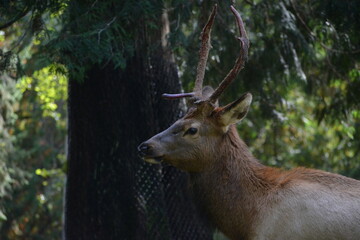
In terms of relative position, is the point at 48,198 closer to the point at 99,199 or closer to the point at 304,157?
the point at 304,157

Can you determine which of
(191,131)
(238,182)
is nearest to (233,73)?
(191,131)

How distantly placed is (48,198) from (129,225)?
38.4 ft

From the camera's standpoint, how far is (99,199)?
920 centimetres

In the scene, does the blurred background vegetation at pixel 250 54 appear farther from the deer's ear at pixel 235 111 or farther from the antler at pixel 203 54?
the deer's ear at pixel 235 111

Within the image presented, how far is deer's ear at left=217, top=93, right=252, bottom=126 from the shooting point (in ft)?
21.2

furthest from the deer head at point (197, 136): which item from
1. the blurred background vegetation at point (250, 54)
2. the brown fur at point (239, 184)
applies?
the blurred background vegetation at point (250, 54)

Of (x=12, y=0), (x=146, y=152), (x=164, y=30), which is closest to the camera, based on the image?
(x=146, y=152)

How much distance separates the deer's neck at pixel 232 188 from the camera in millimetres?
6504

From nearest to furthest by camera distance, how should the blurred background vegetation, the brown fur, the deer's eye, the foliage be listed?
the brown fur
the deer's eye
the blurred background vegetation
the foliage

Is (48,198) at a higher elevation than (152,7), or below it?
below

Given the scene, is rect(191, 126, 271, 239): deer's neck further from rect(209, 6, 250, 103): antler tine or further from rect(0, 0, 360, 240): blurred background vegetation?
rect(0, 0, 360, 240): blurred background vegetation

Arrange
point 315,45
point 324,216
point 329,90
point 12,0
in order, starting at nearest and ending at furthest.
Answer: point 324,216 < point 12,0 < point 315,45 < point 329,90

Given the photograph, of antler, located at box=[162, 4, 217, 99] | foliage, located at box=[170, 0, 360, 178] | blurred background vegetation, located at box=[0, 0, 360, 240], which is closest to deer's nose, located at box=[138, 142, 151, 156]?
antler, located at box=[162, 4, 217, 99]

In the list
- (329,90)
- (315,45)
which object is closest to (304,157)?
(329,90)
